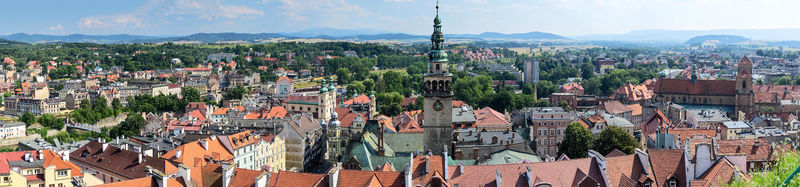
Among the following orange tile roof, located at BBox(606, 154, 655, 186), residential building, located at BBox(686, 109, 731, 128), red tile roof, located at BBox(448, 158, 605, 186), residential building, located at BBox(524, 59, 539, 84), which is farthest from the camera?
residential building, located at BBox(524, 59, 539, 84)

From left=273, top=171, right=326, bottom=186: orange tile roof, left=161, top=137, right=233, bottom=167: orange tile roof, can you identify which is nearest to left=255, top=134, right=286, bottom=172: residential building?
left=161, top=137, right=233, bottom=167: orange tile roof

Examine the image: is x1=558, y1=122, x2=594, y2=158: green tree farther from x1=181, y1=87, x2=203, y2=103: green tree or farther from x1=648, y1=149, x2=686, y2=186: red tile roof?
x1=181, y1=87, x2=203, y2=103: green tree

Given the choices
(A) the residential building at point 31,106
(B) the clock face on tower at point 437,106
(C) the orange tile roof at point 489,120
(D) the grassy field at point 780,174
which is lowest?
(A) the residential building at point 31,106

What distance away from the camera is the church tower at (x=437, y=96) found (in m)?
41.3

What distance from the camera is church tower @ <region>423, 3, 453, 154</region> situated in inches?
1626

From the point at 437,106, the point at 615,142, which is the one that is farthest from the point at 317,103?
the point at 437,106

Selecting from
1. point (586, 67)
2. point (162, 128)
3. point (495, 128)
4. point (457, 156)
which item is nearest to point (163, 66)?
point (162, 128)

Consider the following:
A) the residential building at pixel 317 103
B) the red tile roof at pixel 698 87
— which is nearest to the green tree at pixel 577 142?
the residential building at pixel 317 103

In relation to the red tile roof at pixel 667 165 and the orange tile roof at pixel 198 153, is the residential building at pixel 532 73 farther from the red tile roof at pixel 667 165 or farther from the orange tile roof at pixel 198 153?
the red tile roof at pixel 667 165

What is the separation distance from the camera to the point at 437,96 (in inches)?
1646

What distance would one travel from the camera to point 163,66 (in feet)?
610

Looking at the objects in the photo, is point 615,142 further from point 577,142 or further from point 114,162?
point 114,162

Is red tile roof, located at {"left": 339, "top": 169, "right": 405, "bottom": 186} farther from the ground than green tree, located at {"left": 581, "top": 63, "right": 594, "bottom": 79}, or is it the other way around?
red tile roof, located at {"left": 339, "top": 169, "right": 405, "bottom": 186}

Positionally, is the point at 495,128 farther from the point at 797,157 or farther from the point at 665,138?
the point at 797,157
